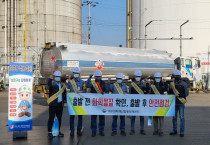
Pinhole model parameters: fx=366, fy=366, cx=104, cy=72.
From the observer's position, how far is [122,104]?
37.5ft

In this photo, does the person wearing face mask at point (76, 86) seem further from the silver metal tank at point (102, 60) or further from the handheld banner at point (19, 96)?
the silver metal tank at point (102, 60)

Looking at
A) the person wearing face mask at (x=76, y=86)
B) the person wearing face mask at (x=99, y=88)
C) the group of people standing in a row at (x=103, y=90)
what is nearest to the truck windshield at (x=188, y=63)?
the group of people standing in a row at (x=103, y=90)

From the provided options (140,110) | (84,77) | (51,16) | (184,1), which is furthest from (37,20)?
(140,110)

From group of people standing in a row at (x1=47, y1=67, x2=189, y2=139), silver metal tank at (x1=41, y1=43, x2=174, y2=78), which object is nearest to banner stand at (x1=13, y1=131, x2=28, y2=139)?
group of people standing in a row at (x1=47, y1=67, x2=189, y2=139)

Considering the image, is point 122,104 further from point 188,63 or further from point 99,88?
point 188,63

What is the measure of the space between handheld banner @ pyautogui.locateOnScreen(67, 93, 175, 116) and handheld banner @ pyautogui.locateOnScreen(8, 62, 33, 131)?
4.37 ft

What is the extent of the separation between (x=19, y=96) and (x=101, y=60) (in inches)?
524

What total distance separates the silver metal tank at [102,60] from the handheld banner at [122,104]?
406 inches

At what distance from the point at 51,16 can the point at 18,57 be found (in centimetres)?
901

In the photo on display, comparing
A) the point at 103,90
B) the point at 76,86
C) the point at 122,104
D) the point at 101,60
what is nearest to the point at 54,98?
the point at 76,86

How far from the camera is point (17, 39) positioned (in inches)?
2260

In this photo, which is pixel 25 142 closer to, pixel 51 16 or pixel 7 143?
pixel 7 143

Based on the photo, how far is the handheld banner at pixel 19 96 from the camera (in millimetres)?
10344

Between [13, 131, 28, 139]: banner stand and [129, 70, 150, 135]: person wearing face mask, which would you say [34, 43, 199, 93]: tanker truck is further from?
[13, 131, 28, 139]: banner stand
